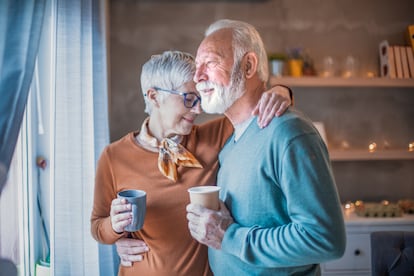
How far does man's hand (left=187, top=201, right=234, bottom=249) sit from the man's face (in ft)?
1.10

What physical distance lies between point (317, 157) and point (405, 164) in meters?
2.62

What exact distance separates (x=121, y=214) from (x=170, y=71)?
535 mm

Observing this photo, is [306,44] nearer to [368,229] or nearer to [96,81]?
[368,229]

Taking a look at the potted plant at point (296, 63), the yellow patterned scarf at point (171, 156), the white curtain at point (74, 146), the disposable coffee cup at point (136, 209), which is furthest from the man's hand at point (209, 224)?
the potted plant at point (296, 63)

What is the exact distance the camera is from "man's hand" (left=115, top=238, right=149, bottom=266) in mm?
1357

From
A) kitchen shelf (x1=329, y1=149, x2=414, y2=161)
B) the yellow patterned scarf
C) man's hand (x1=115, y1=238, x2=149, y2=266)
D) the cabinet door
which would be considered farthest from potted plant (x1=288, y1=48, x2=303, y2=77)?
man's hand (x1=115, y1=238, x2=149, y2=266)

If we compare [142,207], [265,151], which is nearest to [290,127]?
[265,151]

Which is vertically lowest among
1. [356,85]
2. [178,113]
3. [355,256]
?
[355,256]

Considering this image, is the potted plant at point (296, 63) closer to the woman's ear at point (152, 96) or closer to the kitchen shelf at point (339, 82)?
the kitchen shelf at point (339, 82)

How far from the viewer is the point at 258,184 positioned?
109 centimetres

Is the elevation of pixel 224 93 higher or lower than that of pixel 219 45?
lower

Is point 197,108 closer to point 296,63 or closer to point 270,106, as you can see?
point 270,106

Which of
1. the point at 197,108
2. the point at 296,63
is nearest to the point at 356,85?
the point at 296,63

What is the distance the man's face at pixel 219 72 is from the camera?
1.21 m
